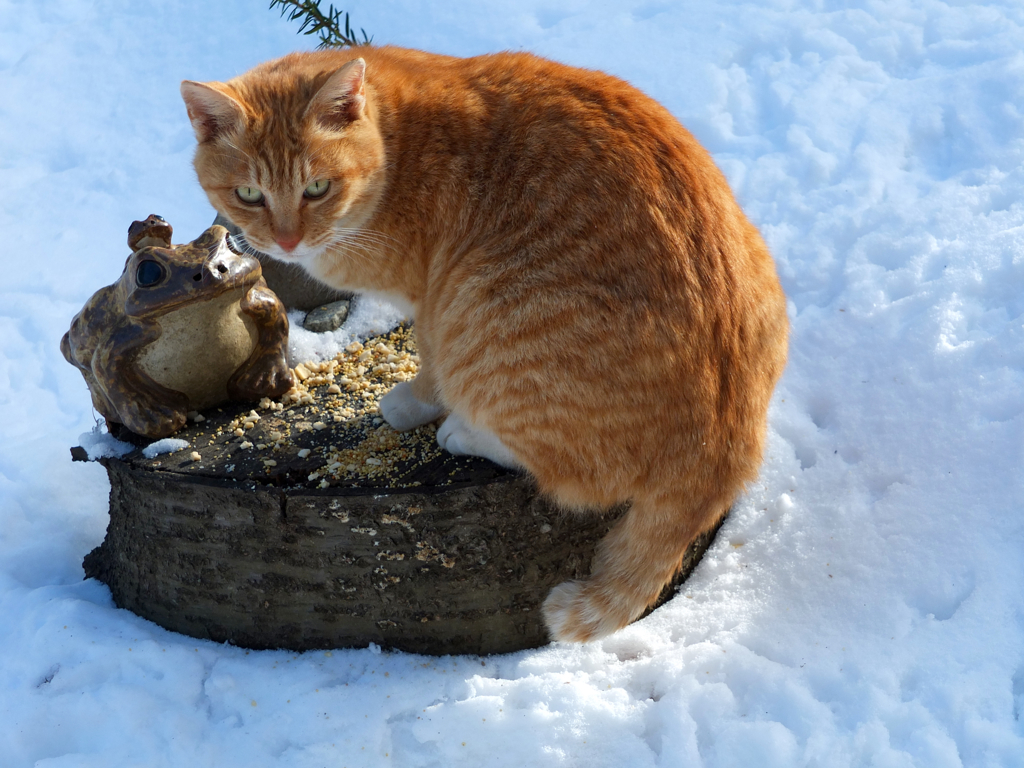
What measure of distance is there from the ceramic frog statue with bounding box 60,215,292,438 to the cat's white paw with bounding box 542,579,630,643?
3.48 ft

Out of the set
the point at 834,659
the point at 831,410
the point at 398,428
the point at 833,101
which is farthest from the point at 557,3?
the point at 834,659

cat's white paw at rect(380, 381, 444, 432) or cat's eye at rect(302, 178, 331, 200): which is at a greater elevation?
cat's eye at rect(302, 178, 331, 200)

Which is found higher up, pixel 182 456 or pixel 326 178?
pixel 326 178

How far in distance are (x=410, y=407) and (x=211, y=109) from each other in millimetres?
899

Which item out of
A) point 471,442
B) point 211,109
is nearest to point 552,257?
point 471,442

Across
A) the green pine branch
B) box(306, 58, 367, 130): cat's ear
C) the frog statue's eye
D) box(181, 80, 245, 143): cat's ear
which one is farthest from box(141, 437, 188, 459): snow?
the green pine branch

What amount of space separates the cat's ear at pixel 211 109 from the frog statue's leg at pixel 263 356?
48 centimetres

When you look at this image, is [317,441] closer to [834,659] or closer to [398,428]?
[398,428]

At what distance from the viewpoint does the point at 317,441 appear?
224 centimetres

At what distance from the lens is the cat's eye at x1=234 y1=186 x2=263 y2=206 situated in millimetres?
2055

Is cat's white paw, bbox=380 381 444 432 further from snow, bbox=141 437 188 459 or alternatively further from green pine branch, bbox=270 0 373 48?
green pine branch, bbox=270 0 373 48

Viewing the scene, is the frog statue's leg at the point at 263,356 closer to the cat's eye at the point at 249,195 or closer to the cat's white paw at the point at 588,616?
the cat's eye at the point at 249,195

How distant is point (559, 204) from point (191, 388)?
115cm

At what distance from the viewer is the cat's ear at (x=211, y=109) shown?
6.23 ft
